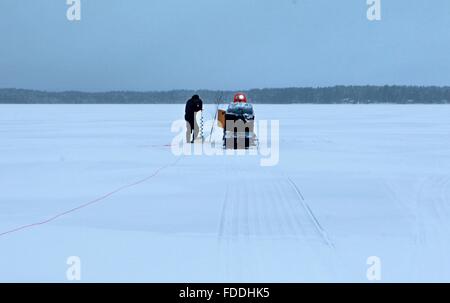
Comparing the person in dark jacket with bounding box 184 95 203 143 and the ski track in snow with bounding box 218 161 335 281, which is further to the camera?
the person in dark jacket with bounding box 184 95 203 143

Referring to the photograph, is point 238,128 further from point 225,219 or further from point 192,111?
point 225,219

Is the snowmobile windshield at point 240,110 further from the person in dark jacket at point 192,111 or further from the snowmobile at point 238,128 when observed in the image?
the person in dark jacket at point 192,111

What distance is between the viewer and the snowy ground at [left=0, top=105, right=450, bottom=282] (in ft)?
19.2

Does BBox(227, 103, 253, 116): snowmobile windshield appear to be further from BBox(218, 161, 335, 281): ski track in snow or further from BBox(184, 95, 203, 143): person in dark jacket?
BBox(218, 161, 335, 281): ski track in snow

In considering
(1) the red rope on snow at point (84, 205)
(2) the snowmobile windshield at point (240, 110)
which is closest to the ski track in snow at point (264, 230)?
(1) the red rope on snow at point (84, 205)

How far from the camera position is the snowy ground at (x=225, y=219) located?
5.86 m

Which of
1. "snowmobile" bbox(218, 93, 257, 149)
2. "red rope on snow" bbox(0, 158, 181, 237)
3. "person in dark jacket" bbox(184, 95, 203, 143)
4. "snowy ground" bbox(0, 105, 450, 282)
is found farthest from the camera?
"person in dark jacket" bbox(184, 95, 203, 143)

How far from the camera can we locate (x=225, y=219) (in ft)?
26.3

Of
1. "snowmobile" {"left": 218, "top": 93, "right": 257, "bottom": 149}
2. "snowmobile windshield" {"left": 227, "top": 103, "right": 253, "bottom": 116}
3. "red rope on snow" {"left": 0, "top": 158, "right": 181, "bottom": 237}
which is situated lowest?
"red rope on snow" {"left": 0, "top": 158, "right": 181, "bottom": 237}

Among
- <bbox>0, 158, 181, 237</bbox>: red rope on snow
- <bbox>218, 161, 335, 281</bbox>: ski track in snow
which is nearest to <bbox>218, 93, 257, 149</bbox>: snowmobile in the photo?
<bbox>0, 158, 181, 237</bbox>: red rope on snow

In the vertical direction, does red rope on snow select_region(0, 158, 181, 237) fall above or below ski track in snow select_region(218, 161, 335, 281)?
below

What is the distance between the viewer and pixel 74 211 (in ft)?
28.5

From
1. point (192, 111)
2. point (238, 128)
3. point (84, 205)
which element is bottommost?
point (84, 205)

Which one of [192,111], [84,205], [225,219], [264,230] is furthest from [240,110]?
[264,230]
